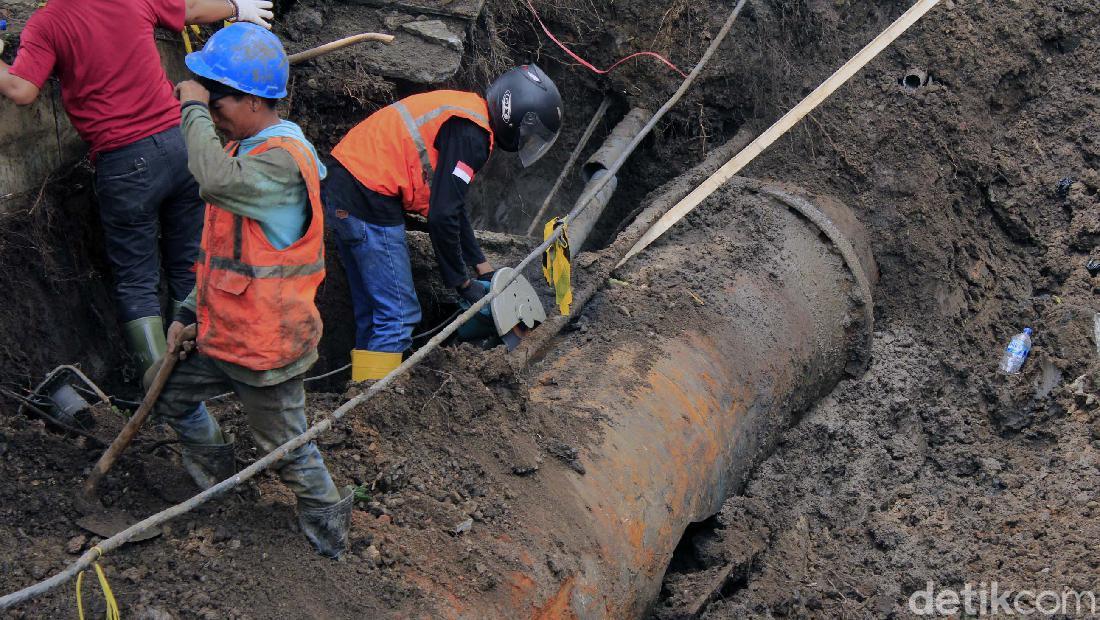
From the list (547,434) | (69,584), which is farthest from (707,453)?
(69,584)

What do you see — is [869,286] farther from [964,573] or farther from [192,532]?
[192,532]

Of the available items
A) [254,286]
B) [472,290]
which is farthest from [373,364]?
[254,286]

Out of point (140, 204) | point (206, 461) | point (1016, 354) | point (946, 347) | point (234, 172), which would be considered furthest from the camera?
point (946, 347)

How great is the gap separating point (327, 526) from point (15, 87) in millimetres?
2164

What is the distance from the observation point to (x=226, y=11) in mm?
4547

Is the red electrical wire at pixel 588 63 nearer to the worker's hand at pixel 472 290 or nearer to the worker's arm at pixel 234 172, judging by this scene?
the worker's hand at pixel 472 290

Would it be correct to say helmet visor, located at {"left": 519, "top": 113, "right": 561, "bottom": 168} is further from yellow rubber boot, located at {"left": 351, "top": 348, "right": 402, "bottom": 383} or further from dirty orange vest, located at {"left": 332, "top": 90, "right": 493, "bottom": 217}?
yellow rubber boot, located at {"left": 351, "top": 348, "right": 402, "bottom": 383}

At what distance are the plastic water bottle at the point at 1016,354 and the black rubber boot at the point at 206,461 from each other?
4.22 meters

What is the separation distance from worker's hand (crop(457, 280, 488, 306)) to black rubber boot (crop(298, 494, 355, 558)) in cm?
165

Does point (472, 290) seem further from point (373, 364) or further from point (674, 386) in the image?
point (674, 386)

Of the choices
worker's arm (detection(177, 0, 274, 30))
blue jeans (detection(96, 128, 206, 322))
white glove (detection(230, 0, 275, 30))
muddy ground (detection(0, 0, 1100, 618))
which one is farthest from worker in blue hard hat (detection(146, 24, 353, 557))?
white glove (detection(230, 0, 275, 30))

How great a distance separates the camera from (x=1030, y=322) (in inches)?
228

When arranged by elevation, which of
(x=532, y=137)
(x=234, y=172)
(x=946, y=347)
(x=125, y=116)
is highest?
(x=946, y=347)

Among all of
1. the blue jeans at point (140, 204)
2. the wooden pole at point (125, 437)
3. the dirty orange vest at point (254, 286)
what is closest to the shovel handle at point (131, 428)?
the wooden pole at point (125, 437)
